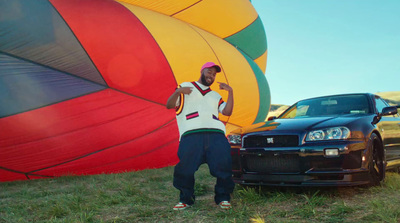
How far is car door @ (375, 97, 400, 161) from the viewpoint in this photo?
495 centimetres

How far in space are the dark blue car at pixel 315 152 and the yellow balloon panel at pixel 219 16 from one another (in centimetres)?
482

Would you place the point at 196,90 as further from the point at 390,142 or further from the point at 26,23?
the point at 26,23

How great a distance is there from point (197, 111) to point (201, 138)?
0.30 metres

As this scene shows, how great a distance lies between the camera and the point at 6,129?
560 centimetres

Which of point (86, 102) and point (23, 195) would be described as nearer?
point (23, 195)

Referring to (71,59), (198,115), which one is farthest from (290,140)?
(71,59)

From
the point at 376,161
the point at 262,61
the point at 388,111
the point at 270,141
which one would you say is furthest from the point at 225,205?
the point at 262,61

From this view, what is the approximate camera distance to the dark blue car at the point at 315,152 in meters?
3.88

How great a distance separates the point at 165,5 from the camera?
8180 mm

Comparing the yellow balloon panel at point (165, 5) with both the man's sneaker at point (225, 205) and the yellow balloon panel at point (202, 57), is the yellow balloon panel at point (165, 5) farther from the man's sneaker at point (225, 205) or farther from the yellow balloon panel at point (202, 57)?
the man's sneaker at point (225, 205)

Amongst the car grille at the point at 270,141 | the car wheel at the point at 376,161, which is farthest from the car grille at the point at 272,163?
the car wheel at the point at 376,161

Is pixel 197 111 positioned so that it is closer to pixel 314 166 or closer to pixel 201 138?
pixel 201 138

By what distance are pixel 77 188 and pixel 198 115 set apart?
2.58m

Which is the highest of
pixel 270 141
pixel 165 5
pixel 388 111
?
pixel 165 5
